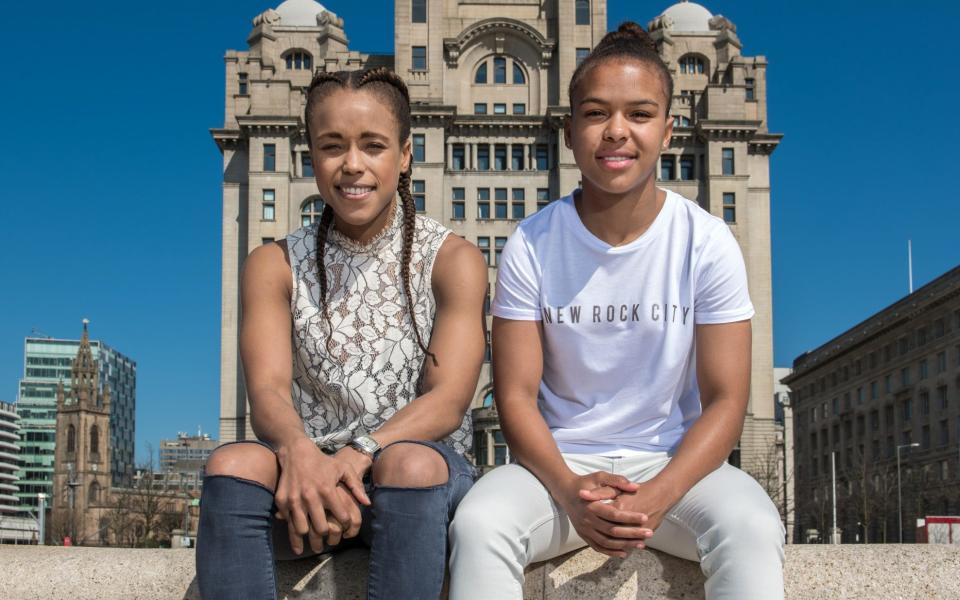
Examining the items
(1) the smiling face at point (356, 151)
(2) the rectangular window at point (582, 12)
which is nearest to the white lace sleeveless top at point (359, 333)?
(1) the smiling face at point (356, 151)

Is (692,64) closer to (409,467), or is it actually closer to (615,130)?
(615,130)

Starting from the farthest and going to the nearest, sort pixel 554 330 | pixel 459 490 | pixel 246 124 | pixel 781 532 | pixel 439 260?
pixel 246 124
pixel 439 260
pixel 554 330
pixel 459 490
pixel 781 532

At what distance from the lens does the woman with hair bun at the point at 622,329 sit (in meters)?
3.85

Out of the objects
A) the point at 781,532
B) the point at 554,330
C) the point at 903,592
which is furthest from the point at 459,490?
the point at 903,592

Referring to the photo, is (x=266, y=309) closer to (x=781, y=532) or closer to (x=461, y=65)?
(x=781, y=532)

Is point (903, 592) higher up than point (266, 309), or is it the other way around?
point (266, 309)

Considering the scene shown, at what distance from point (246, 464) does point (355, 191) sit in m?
1.28

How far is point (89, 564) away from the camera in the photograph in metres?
4.36

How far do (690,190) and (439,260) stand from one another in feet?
170

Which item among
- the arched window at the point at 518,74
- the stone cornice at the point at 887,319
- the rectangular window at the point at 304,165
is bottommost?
the stone cornice at the point at 887,319

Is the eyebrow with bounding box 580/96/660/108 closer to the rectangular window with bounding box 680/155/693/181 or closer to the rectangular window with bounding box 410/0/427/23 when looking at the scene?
the rectangular window with bounding box 680/155/693/181

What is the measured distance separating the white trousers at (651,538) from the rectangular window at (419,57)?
2077 inches

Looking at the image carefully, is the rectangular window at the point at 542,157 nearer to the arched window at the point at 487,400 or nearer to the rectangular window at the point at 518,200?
the rectangular window at the point at 518,200

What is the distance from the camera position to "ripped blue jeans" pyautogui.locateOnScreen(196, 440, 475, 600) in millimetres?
3404
